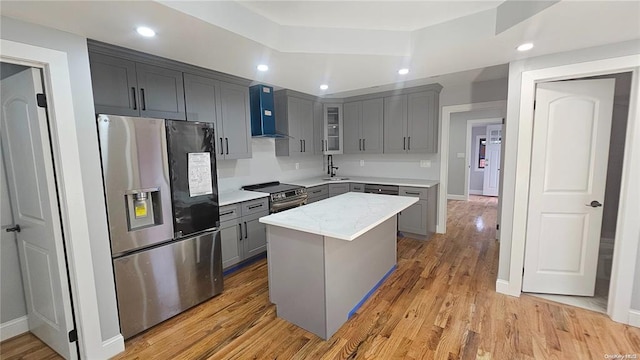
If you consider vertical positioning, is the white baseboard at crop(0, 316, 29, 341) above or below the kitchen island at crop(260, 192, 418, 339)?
below

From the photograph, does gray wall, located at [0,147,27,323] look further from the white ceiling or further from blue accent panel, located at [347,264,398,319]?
blue accent panel, located at [347,264,398,319]

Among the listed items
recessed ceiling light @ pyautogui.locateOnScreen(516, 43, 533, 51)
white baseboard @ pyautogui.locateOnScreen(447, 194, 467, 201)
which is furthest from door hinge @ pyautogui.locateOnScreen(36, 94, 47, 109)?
white baseboard @ pyautogui.locateOnScreen(447, 194, 467, 201)

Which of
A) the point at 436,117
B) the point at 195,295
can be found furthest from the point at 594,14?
the point at 195,295

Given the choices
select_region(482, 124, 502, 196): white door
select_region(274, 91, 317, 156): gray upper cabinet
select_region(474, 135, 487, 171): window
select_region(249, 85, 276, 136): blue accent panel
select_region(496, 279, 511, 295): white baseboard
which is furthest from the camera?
select_region(474, 135, 487, 171): window

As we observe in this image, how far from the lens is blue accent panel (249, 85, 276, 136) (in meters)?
3.74

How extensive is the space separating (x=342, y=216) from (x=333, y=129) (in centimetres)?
306

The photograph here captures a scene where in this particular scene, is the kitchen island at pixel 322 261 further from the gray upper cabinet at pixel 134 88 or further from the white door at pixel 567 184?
the gray upper cabinet at pixel 134 88

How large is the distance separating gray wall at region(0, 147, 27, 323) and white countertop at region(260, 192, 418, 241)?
6.56 feet

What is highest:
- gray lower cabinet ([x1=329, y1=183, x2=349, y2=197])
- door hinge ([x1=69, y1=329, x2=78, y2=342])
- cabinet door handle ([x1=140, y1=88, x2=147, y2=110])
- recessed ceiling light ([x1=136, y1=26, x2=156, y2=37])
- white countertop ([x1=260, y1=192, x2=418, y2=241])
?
recessed ceiling light ([x1=136, y1=26, x2=156, y2=37])

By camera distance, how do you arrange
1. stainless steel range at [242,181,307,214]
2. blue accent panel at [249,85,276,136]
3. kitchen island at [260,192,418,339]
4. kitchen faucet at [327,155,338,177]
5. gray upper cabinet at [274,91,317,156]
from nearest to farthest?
kitchen island at [260,192,418,339]
stainless steel range at [242,181,307,214]
blue accent panel at [249,85,276,136]
gray upper cabinet at [274,91,317,156]
kitchen faucet at [327,155,338,177]

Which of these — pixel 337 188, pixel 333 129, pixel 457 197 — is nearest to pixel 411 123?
pixel 333 129

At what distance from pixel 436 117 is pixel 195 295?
12.9ft

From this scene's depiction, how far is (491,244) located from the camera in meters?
4.00

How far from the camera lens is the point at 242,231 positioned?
10.7 feet
